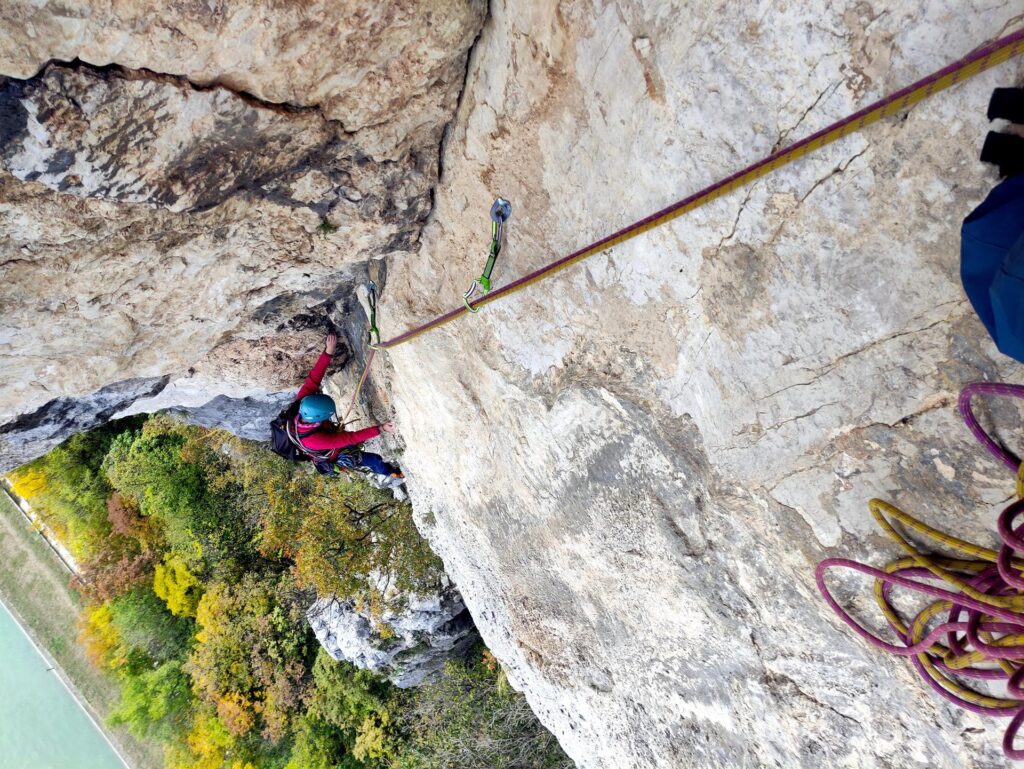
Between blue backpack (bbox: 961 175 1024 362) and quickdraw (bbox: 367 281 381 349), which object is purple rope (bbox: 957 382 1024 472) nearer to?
blue backpack (bbox: 961 175 1024 362)

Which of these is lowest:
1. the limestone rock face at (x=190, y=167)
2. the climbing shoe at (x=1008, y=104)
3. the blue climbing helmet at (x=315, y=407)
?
the climbing shoe at (x=1008, y=104)

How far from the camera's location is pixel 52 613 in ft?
30.3

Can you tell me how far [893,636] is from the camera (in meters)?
1.73

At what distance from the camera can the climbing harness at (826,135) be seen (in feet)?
3.36

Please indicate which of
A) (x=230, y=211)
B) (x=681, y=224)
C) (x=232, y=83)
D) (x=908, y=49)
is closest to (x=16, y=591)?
(x=230, y=211)

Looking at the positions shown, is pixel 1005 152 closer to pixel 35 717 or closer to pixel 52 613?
pixel 52 613

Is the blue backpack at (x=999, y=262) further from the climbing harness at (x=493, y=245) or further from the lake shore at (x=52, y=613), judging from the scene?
the lake shore at (x=52, y=613)

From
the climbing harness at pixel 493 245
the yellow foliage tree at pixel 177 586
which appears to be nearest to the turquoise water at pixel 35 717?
the yellow foliage tree at pixel 177 586

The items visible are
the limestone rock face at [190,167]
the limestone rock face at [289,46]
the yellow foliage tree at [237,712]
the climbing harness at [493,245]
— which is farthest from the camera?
the yellow foliage tree at [237,712]

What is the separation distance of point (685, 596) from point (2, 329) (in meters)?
2.83

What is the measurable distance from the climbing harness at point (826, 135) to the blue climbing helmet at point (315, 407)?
2.47 metres

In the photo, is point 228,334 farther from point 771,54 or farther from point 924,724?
point 924,724

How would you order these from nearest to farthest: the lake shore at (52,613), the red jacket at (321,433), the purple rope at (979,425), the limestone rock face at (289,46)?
the purple rope at (979,425) → the limestone rock face at (289,46) → the red jacket at (321,433) → the lake shore at (52,613)

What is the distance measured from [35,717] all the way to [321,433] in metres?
9.56
